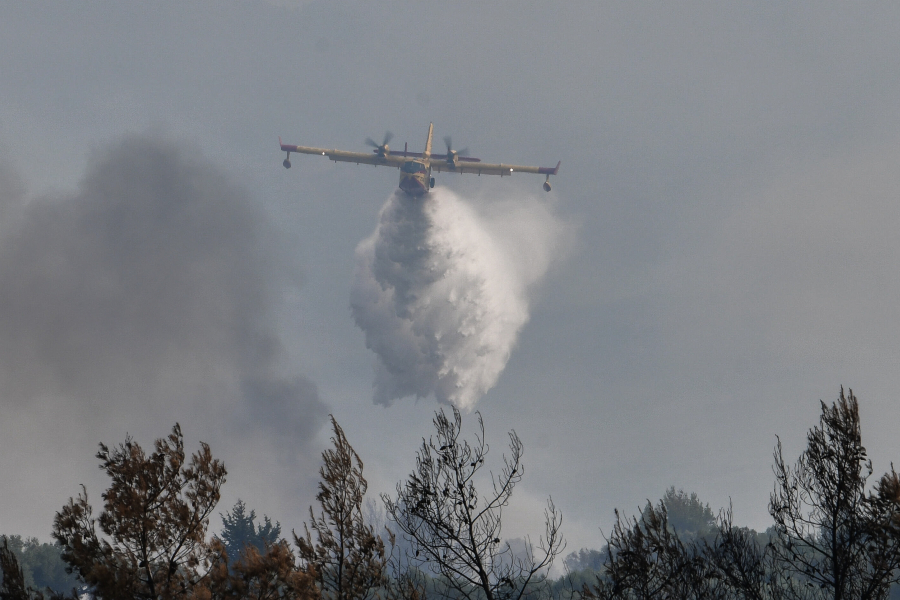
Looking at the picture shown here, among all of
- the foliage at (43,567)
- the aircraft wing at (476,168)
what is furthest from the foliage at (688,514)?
the foliage at (43,567)

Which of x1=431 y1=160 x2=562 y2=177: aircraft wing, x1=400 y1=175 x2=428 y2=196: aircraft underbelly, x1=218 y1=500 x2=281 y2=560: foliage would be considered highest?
x1=431 y1=160 x2=562 y2=177: aircraft wing

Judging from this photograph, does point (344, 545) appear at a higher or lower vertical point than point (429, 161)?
lower

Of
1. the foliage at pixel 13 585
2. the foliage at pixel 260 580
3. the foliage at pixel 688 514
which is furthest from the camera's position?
the foliage at pixel 688 514

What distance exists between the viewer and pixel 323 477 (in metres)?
13.7

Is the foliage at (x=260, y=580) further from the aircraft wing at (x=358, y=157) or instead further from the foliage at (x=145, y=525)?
the aircraft wing at (x=358, y=157)

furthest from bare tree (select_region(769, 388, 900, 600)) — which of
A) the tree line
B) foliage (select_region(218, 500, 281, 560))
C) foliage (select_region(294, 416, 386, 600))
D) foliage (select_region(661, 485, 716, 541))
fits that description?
foliage (select_region(661, 485, 716, 541))

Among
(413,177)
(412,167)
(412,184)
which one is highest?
(412,167)

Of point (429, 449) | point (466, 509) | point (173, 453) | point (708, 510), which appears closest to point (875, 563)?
point (466, 509)

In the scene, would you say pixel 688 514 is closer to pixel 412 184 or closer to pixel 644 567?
pixel 412 184

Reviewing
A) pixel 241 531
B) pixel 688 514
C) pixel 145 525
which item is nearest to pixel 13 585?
pixel 145 525

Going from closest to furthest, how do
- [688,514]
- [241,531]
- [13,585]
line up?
[13,585] < [241,531] < [688,514]

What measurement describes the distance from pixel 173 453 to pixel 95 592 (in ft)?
8.99

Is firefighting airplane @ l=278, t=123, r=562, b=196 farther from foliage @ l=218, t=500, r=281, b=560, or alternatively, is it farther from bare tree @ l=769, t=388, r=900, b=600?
bare tree @ l=769, t=388, r=900, b=600

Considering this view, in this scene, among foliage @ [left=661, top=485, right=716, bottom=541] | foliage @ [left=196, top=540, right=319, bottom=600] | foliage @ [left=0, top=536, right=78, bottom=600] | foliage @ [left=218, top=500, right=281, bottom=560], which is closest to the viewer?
foliage @ [left=196, top=540, right=319, bottom=600]
